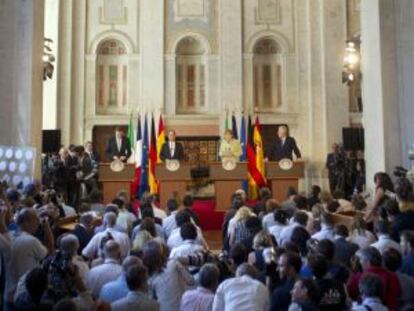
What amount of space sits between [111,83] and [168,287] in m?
16.7

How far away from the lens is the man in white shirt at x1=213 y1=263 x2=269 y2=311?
432 centimetres

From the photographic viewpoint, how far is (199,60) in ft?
69.6

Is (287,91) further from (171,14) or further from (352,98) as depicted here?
(171,14)

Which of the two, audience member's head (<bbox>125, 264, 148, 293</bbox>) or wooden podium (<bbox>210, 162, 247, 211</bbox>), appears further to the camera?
wooden podium (<bbox>210, 162, 247, 211</bbox>)

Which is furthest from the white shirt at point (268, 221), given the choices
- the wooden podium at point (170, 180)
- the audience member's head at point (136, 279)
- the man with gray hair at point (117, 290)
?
the wooden podium at point (170, 180)

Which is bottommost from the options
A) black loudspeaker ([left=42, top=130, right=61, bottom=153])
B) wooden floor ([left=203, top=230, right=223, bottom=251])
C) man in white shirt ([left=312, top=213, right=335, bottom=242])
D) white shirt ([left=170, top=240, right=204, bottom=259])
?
wooden floor ([left=203, top=230, right=223, bottom=251])

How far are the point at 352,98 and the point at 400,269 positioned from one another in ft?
53.7

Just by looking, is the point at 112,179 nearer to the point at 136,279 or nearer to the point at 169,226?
the point at 169,226

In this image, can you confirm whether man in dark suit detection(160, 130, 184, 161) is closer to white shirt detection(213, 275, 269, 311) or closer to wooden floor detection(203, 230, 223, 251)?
wooden floor detection(203, 230, 223, 251)

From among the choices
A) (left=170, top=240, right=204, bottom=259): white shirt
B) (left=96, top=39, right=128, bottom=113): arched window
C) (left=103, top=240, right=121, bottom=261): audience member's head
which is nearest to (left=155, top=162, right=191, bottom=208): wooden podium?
(left=96, top=39, right=128, bottom=113): arched window

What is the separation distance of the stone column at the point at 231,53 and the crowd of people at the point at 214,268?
13.6 metres

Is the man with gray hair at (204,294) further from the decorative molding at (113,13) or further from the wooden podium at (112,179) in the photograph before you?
the decorative molding at (113,13)

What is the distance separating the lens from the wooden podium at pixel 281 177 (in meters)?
14.4

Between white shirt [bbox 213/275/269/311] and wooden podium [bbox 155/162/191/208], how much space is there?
9382mm
